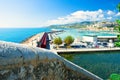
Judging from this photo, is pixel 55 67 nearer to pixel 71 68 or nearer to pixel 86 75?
pixel 71 68

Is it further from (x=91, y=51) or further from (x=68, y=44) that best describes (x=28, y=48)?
(x=68, y=44)

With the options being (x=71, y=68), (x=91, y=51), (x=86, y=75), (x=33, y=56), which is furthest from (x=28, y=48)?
(x=91, y=51)

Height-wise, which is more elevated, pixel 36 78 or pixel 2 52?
pixel 2 52

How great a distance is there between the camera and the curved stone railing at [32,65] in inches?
121

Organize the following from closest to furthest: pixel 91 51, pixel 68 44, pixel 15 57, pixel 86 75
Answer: pixel 15 57, pixel 86 75, pixel 91 51, pixel 68 44

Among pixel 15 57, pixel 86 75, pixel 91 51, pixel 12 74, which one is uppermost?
pixel 15 57

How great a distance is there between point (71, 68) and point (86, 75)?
0.41 m

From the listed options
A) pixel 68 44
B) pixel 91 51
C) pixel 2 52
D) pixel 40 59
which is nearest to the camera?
pixel 2 52

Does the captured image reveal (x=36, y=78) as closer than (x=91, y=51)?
Yes

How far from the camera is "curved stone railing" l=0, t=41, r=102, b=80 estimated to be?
3.08m

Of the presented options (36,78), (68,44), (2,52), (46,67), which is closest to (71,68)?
(46,67)

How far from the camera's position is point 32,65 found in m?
3.64

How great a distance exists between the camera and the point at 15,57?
10.5ft

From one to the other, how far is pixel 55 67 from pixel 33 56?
832mm
